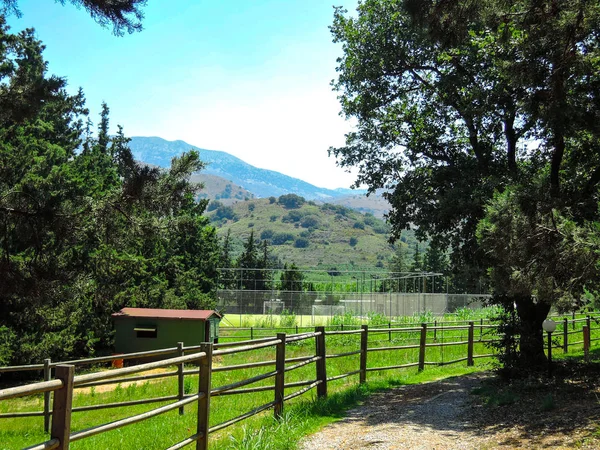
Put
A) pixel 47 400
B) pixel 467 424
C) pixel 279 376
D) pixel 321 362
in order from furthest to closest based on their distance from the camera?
1. pixel 321 362
2. pixel 47 400
3. pixel 467 424
4. pixel 279 376

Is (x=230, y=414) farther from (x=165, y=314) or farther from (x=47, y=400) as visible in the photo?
(x=165, y=314)

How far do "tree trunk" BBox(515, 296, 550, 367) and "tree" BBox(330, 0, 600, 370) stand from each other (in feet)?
0.08

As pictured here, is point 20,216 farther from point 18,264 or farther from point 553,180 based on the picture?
point 553,180

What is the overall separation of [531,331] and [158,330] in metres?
16.0

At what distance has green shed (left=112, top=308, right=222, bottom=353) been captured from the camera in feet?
76.5

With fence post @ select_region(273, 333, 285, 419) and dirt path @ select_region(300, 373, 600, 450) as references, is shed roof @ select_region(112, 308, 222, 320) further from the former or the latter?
fence post @ select_region(273, 333, 285, 419)

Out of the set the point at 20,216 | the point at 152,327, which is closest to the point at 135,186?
the point at 20,216

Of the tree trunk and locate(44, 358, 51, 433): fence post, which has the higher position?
the tree trunk

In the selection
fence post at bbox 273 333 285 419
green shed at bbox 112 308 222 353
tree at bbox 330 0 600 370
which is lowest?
green shed at bbox 112 308 222 353

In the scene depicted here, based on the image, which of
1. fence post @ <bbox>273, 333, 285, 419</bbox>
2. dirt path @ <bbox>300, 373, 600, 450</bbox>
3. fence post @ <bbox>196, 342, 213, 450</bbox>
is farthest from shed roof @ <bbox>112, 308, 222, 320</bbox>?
fence post @ <bbox>196, 342, 213, 450</bbox>

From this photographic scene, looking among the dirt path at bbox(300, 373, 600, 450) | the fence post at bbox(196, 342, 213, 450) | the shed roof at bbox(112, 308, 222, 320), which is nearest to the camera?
the fence post at bbox(196, 342, 213, 450)

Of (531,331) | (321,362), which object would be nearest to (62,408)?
(321,362)

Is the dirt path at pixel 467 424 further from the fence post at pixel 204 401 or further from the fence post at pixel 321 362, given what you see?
the fence post at pixel 204 401

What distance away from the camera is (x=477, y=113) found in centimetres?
1204
